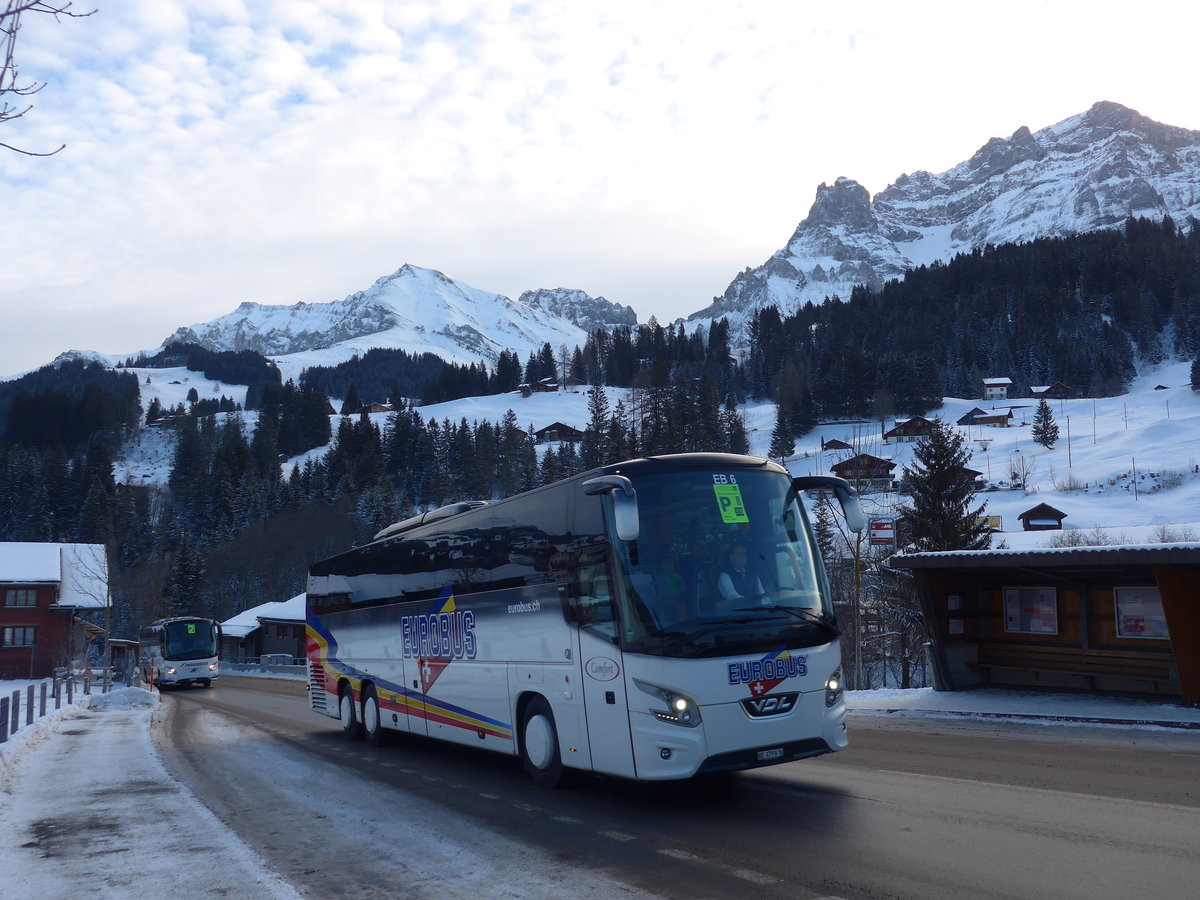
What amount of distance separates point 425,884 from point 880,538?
16.1 meters

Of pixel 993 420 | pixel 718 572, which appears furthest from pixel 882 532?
pixel 993 420

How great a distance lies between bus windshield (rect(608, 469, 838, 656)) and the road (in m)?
1.64

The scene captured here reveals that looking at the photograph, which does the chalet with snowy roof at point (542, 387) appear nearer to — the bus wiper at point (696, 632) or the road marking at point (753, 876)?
the bus wiper at point (696, 632)

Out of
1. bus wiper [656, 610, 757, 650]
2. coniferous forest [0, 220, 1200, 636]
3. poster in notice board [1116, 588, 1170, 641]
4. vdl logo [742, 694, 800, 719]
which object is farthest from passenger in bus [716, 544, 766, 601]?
coniferous forest [0, 220, 1200, 636]

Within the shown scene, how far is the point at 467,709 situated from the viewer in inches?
468

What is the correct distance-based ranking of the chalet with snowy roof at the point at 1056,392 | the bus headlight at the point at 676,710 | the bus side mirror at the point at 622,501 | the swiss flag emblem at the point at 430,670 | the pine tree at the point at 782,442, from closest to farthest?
the bus side mirror at the point at 622,501
the bus headlight at the point at 676,710
the swiss flag emblem at the point at 430,670
the pine tree at the point at 782,442
the chalet with snowy roof at the point at 1056,392

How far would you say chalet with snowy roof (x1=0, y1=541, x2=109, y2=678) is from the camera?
56.0m

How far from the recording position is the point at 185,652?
43.8 metres

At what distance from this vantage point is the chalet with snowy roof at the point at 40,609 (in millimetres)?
56031

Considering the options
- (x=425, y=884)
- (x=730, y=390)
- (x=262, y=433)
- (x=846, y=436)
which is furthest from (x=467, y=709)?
(x=730, y=390)

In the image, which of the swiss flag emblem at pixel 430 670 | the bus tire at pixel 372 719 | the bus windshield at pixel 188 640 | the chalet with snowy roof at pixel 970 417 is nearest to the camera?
the swiss flag emblem at pixel 430 670

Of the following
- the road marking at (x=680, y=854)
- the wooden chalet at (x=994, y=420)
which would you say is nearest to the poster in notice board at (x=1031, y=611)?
the road marking at (x=680, y=854)

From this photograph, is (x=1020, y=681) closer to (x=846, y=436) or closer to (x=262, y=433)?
(x=846, y=436)

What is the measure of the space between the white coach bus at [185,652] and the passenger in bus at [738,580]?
1586 inches
